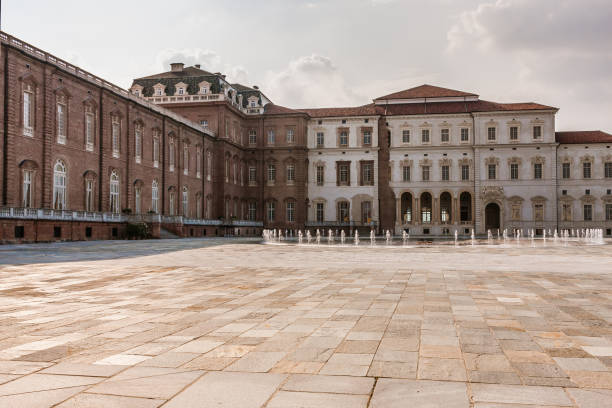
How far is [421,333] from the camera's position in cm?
598

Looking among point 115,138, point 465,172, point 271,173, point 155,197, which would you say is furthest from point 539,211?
point 115,138

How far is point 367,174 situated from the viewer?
6009 cm

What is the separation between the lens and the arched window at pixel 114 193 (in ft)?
123

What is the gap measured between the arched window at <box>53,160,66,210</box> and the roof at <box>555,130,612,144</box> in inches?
1876

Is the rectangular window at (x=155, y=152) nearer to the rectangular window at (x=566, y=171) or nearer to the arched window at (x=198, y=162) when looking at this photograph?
the arched window at (x=198, y=162)


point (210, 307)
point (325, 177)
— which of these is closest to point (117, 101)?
point (325, 177)

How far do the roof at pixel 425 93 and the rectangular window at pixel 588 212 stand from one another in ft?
54.1

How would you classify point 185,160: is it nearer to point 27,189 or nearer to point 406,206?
point 27,189

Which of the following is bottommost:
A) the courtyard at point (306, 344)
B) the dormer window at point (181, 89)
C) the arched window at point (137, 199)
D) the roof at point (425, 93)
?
the courtyard at point (306, 344)

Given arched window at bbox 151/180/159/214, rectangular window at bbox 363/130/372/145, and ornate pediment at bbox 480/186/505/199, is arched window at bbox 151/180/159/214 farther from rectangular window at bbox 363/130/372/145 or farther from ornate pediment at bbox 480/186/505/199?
ornate pediment at bbox 480/186/505/199

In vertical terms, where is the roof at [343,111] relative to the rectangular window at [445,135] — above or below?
above

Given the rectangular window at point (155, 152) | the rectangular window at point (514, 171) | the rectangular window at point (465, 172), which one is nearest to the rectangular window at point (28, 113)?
the rectangular window at point (155, 152)

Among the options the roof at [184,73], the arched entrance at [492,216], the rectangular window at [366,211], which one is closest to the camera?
the roof at [184,73]

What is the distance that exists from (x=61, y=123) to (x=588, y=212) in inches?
1951
